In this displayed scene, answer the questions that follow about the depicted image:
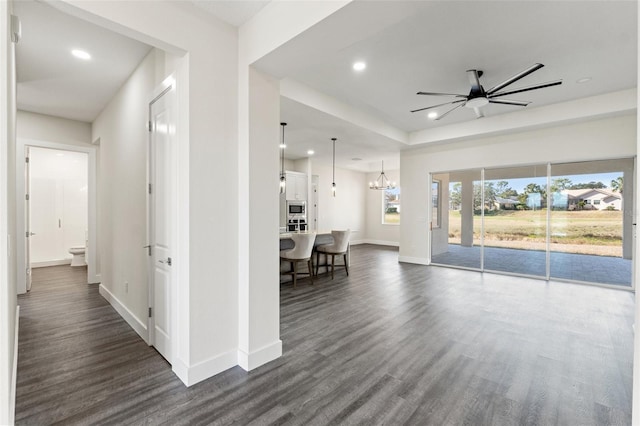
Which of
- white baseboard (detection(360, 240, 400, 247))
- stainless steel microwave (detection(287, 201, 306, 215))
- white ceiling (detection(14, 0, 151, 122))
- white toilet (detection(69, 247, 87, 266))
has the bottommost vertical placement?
white baseboard (detection(360, 240, 400, 247))

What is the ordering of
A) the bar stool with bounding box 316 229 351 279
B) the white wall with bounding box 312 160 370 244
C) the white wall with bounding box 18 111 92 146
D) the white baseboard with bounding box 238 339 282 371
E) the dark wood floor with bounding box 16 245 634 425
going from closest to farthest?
the dark wood floor with bounding box 16 245 634 425 < the white baseboard with bounding box 238 339 282 371 < the white wall with bounding box 18 111 92 146 < the bar stool with bounding box 316 229 351 279 < the white wall with bounding box 312 160 370 244

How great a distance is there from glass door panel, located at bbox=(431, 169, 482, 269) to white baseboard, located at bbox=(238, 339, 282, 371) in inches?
212

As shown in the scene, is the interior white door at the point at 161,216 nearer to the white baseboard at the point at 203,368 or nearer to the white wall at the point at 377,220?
the white baseboard at the point at 203,368

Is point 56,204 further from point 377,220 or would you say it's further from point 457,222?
point 377,220

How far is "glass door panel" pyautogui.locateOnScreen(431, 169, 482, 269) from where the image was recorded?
6.46 metres

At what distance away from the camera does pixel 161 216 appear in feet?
8.63

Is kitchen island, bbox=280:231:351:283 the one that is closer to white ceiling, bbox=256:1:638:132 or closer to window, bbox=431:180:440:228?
white ceiling, bbox=256:1:638:132

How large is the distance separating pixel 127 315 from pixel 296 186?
5908 mm

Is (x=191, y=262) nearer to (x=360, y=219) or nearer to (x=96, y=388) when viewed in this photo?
(x=96, y=388)

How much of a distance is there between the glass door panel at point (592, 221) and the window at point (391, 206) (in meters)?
5.66

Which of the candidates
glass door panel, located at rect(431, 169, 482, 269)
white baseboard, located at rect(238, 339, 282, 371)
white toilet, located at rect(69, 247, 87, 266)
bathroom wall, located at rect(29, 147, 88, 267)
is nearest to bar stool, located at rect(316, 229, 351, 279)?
glass door panel, located at rect(431, 169, 482, 269)

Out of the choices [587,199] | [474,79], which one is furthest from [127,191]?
[587,199]

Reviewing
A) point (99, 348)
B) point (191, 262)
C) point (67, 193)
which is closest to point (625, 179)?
point (191, 262)

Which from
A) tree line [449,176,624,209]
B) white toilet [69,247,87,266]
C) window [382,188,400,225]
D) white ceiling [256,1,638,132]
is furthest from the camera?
window [382,188,400,225]
